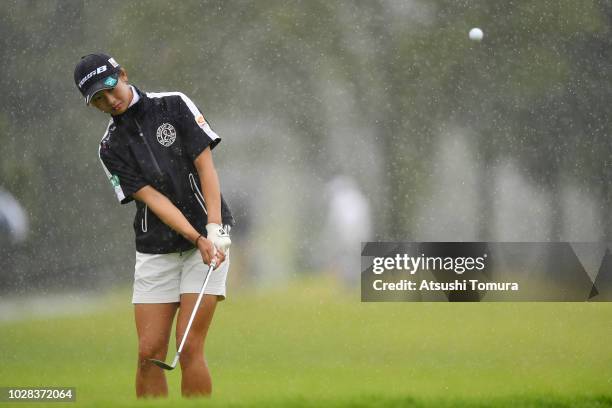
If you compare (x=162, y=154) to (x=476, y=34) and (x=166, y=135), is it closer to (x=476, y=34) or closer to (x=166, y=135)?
(x=166, y=135)

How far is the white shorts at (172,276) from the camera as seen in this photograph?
370 centimetres

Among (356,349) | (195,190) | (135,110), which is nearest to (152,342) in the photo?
(195,190)

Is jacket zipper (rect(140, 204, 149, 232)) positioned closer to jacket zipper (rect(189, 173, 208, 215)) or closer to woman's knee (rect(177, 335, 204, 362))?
jacket zipper (rect(189, 173, 208, 215))

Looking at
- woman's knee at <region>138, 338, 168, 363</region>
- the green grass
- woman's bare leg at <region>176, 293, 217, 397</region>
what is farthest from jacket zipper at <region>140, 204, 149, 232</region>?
the green grass

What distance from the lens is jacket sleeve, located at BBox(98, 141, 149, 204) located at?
370 centimetres

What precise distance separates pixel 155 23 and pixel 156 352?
11.1 feet

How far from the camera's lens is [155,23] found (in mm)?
6660

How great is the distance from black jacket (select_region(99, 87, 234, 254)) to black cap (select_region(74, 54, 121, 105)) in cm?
16

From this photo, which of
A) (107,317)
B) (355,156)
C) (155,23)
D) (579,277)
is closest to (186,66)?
(155,23)

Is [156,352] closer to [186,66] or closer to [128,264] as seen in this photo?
[128,264]

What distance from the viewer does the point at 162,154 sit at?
3.69m

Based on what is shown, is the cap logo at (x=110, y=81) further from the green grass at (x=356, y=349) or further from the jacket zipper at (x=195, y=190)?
the green grass at (x=356, y=349)

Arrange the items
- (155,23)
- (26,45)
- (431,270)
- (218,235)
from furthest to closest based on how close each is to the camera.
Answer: (155,23) → (26,45) → (431,270) → (218,235)

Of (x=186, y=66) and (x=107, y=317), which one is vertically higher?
(x=186, y=66)
